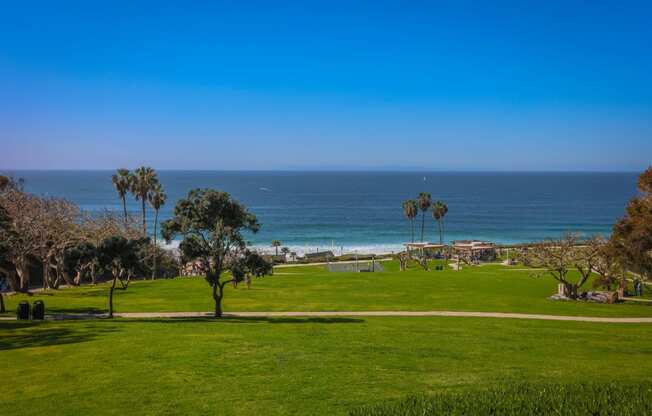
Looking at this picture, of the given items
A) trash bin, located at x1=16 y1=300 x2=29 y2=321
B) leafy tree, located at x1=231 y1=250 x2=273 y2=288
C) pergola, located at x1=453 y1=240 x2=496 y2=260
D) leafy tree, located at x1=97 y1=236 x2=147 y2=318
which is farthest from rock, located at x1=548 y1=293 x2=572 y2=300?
pergola, located at x1=453 y1=240 x2=496 y2=260

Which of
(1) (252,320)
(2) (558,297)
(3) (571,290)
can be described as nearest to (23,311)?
(1) (252,320)

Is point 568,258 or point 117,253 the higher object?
point 117,253

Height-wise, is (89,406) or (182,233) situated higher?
(182,233)

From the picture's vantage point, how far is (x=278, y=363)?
54.3 ft

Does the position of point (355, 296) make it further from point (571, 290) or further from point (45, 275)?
point (45, 275)

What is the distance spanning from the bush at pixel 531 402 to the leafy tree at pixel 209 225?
15770 mm

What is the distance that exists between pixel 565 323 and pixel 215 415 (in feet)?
67.1

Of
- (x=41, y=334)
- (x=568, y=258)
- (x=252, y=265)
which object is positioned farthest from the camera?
(x=568, y=258)

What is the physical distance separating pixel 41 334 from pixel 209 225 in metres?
8.82

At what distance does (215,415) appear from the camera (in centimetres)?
1211

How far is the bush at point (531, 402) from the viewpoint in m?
10.7

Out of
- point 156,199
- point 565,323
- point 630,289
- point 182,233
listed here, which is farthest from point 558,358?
point 156,199

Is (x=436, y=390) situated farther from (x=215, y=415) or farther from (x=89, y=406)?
(x=89, y=406)

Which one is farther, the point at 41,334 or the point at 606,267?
the point at 606,267
